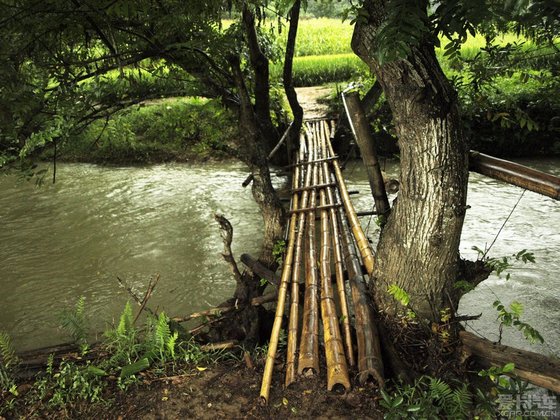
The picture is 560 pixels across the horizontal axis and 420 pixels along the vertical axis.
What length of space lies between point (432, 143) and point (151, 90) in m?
3.08

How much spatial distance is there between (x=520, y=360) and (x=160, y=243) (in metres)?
4.01

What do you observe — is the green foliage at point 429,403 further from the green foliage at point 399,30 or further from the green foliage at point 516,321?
the green foliage at point 399,30

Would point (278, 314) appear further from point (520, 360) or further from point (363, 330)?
point (520, 360)

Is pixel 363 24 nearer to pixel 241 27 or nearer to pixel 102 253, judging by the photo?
pixel 241 27

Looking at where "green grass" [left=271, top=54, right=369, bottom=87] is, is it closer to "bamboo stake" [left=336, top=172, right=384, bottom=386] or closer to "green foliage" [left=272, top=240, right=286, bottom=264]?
"green foliage" [left=272, top=240, right=286, bottom=264]

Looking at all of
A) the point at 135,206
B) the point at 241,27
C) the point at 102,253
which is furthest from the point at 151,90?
the point at 135,206

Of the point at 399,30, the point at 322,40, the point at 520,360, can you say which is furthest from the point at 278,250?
the point at 322,40

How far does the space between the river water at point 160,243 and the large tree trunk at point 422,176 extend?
1361 mm

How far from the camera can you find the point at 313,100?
8.70 metres

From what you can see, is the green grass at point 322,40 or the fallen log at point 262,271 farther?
the green grass at point 322,40

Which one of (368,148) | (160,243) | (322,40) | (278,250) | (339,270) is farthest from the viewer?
(322,40)

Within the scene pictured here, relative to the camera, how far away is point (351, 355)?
2107mm

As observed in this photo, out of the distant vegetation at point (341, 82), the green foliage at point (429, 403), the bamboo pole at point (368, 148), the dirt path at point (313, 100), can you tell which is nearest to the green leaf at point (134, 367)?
the green foliage at point (429, 403)

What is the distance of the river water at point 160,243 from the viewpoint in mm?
3748
